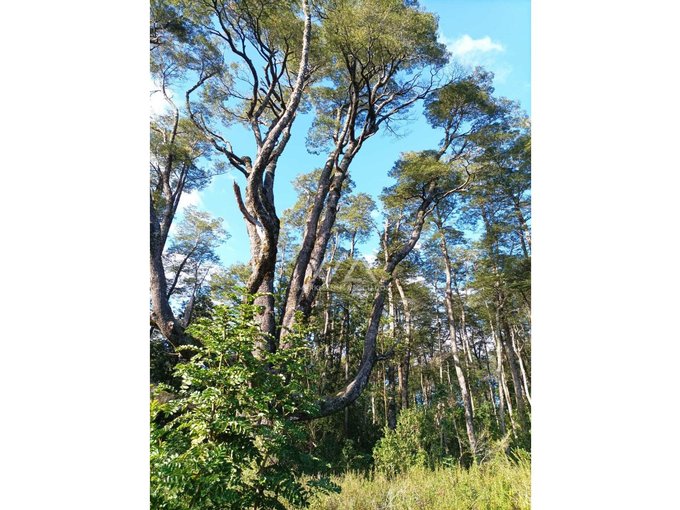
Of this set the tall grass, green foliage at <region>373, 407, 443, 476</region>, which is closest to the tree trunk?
green foliage at <region>373, 407, 443, 476</region>

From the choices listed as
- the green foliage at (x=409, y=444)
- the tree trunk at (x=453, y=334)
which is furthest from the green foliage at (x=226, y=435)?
the tree trunk at (x=453, y=334)

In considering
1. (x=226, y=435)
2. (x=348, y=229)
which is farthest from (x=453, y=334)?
(x=226, y=435)

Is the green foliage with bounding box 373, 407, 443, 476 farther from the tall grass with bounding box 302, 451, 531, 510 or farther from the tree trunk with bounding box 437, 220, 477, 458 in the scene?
the tall grass with bounding box 302, 451, 531, 510

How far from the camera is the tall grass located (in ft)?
5.27

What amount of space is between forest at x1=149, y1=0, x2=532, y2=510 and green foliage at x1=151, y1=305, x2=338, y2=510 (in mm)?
21

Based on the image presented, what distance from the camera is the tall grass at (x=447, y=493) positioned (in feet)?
5.27

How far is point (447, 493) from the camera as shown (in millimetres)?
1886

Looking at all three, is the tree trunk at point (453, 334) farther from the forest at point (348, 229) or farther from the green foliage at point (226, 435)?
the green foliage at point (226, 435)

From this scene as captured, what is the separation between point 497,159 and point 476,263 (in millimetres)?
1176
